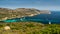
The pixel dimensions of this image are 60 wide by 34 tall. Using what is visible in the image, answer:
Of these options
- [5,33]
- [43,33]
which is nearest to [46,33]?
[43,33]

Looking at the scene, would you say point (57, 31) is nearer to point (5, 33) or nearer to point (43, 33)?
point (43, 33)

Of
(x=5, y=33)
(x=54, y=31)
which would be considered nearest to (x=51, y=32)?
(x=54, y=31)

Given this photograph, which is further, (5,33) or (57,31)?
(5,33)

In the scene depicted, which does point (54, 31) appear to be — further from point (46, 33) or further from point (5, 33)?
point (5, 33)

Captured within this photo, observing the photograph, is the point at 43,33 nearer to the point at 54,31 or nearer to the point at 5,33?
the point at 54,31

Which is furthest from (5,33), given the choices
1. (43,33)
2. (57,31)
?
(57,31)

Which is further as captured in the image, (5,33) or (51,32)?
(5,33)

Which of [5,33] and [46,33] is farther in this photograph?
[5,33]
